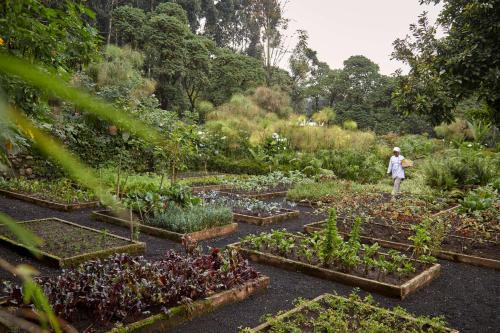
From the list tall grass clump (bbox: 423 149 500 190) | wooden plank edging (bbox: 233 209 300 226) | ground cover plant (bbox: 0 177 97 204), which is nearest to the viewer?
wooden plank edging (bbox: 233 209 300 226)

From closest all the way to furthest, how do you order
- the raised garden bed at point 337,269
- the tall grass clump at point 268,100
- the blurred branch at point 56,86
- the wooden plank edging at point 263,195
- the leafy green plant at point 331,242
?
the blurred branch at point 56,86, the raised garden bed at point 337,269, the leafy green plant at point 331,242, the wooden plank edging at point 263,195, the tall grass clump at point 268,100

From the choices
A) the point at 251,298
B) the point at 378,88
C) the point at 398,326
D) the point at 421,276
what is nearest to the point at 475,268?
the point at 421,276

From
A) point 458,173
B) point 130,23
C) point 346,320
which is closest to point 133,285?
point 346,320

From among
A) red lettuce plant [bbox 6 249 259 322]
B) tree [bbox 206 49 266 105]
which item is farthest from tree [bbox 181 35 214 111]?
red lettuce plant [bbox 6 249 259 322]

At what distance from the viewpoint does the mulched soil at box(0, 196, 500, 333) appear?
4.30m

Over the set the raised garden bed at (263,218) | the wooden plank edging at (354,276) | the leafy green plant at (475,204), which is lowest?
the wooden plank edging at (354,276)

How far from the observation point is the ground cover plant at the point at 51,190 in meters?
9.40

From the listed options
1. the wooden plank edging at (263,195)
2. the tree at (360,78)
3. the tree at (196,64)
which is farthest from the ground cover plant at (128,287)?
the tree at (360,78)

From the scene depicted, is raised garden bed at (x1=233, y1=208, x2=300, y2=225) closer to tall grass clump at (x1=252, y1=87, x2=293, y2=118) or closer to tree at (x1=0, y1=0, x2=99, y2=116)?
tree at (x1=0, y1=0, x2=99, y2=116)

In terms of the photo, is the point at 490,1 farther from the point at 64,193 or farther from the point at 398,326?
the point at 64,193

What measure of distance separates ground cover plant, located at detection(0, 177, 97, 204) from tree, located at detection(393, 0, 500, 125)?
22.2ft

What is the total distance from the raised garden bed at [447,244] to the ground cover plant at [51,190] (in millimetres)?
4946

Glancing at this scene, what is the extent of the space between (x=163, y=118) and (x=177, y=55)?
10.3 meters

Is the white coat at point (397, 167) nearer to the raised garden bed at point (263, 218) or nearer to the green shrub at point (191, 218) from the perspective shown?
the raised garden bed at point (263, 218)
